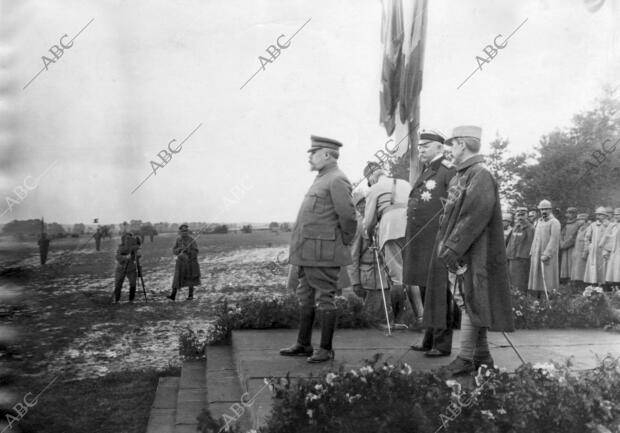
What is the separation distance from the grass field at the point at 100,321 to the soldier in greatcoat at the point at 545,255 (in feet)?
19.2

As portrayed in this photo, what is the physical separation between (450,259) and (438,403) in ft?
3.75

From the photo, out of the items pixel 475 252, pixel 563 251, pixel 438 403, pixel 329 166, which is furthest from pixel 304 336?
pixel 563 251

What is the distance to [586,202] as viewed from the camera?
61.5 feet

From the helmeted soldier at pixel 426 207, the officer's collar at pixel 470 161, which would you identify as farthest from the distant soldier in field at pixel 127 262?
the officer's collar at pixel 470 161

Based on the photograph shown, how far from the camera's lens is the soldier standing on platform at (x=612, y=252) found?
40.3 feet

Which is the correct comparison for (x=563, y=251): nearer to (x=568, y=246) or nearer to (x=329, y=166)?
(x=568, y=246)

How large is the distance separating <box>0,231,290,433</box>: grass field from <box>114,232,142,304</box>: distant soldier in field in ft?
0.25

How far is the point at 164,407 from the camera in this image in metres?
5.05

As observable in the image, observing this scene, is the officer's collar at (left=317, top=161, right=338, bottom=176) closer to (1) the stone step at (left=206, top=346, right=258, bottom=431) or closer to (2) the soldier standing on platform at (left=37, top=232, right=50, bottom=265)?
(1) the stone step at (left=206, top=346, right=258, bottom=431)

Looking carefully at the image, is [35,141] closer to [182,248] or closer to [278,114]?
[182,248]

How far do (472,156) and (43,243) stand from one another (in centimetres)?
316

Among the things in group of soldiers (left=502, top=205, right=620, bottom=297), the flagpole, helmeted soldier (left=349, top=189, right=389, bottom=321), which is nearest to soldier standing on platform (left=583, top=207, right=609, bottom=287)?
→ group of soldiers (left=502, top=205, right=620, bottom=297)

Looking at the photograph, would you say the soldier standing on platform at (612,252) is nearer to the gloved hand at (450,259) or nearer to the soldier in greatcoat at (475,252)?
the soldier in greatcoat at (475,252)

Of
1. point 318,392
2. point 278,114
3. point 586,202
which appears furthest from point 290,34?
point 586,202
